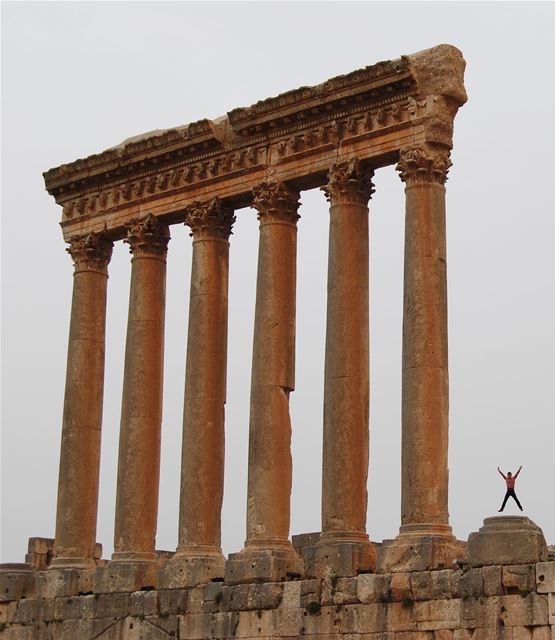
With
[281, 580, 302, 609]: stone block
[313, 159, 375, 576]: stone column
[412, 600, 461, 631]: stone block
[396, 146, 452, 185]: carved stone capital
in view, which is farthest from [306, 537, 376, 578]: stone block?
[396, 146, 452, 185]: carved stone capital

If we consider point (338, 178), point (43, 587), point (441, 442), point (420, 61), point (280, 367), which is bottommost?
point (43, 587)

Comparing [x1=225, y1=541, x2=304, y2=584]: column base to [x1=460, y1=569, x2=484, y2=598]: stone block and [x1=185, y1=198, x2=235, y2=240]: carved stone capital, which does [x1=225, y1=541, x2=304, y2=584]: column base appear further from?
[x1=185, y1=198, x2=235, y2=240]: carved stone capital

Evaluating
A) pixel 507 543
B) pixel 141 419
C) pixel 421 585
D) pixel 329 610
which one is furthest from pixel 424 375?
pixel 141 419

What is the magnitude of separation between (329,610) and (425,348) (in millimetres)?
5991

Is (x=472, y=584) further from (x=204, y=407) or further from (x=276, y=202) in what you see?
(x=276, y=202)

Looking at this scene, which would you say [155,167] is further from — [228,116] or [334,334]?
[334,334]

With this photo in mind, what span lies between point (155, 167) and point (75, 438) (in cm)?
732

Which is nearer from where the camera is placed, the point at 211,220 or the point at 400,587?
the point at 400,587

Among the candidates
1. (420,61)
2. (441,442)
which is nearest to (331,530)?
(441,442)

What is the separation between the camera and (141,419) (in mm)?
38656

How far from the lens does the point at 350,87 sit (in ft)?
117

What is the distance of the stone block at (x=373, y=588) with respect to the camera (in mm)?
32250

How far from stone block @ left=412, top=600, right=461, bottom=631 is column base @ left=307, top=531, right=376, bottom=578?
201cm

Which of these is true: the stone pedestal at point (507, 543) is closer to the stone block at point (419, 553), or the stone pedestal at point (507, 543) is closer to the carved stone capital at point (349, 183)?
the stone block at point (419, 553)
